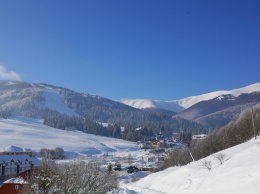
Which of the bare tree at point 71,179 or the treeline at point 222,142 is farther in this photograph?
the treeline at point 222,142

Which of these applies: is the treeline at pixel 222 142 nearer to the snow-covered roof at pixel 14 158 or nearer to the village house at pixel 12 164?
the village house at pixel 12 164

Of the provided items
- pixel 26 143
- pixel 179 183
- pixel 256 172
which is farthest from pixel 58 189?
pixel 26 143

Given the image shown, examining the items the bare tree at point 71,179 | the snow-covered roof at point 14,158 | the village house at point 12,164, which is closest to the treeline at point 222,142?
the village house at point 12,164

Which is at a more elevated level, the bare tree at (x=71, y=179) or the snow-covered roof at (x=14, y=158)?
the snow-covered roof at (x=14, y=158)

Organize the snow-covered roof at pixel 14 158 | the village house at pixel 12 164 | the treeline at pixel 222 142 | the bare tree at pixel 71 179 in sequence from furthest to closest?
the snow-covered roof at pixel 14 158
the village house at pixel 12 164
the treeline at pixel 222 142
the bare tree at pixel 71 179

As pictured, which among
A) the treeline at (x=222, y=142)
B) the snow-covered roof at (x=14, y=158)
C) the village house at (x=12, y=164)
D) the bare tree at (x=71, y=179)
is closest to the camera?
the bare tree at (x=71, y=179)

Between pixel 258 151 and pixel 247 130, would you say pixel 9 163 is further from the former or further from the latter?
pixel 258 151

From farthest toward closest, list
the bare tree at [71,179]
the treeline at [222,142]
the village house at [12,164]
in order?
1. the village house at [12,164]
2. the treeline at [222,142]
3. the bare tree at [71,179]

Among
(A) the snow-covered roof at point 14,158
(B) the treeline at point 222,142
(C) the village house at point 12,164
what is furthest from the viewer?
(A) the snow-covered roof at point 14,158

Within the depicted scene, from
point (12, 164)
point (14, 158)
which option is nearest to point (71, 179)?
point (12, 164)

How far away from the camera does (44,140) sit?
626 ft

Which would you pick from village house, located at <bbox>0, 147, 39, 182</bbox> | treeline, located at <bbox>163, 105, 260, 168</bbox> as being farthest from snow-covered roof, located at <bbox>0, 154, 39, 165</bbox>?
treeline, located at <bbox>163, 105, 260, 168</bbox>

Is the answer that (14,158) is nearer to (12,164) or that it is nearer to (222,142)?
(12,164)

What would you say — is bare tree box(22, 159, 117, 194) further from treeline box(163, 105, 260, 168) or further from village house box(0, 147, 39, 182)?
village house box(0, 147, 39, 182)
